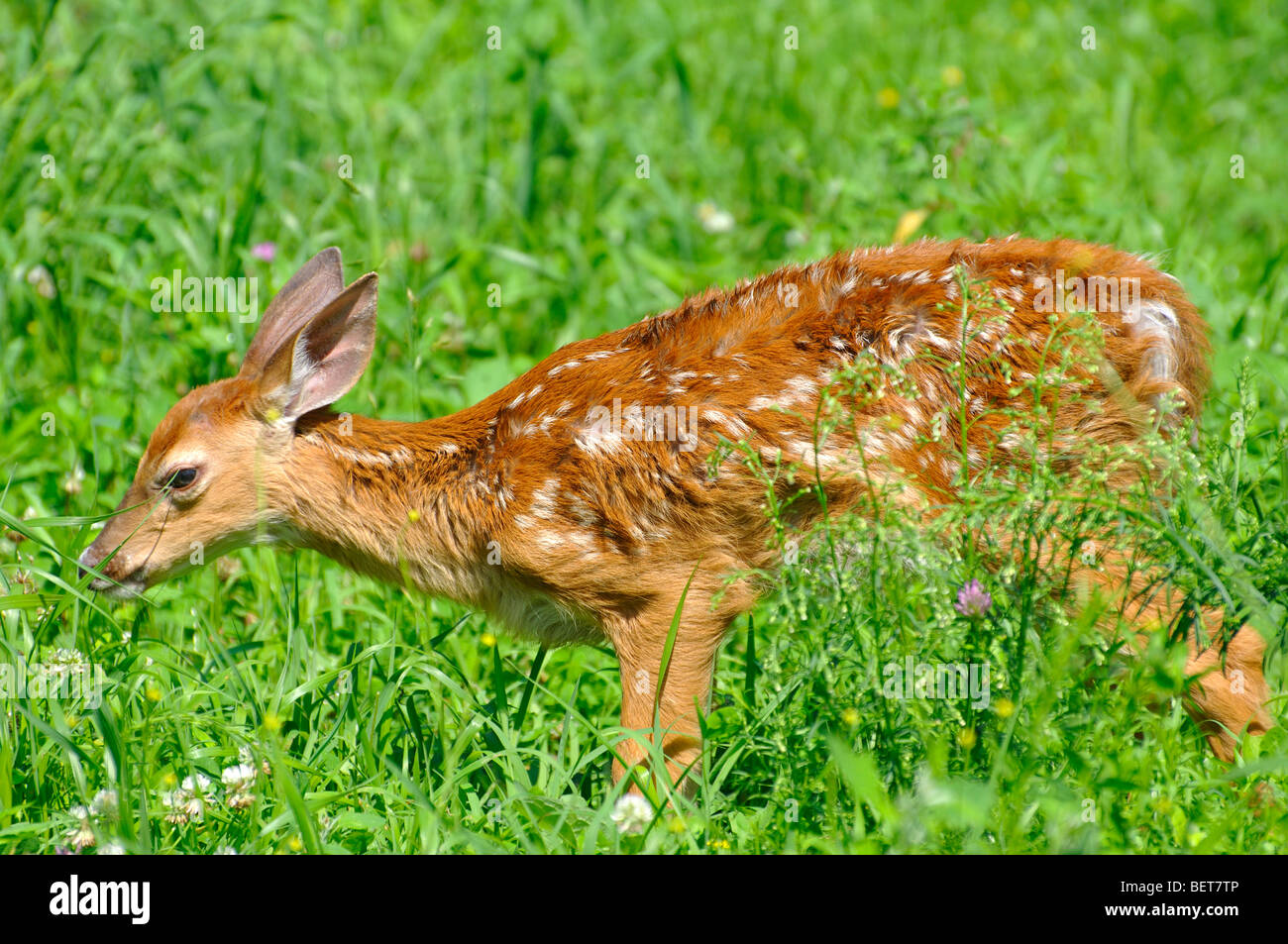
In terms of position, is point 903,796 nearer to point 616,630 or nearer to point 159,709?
point 616,630

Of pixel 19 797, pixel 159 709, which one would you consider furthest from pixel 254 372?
pixel 19 797

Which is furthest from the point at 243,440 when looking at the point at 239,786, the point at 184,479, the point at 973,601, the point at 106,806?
Result: the point at 973,601

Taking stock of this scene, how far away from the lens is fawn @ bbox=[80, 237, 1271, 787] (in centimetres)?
406

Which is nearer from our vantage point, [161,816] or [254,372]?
[161,816]

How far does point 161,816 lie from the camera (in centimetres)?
353

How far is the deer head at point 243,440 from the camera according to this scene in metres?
4.41

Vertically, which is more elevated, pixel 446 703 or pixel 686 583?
pixel 686 583

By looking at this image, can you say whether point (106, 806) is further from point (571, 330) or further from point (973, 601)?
point (571, 330)

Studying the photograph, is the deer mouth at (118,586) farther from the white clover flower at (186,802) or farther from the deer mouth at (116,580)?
the white clover flower at (186,802)

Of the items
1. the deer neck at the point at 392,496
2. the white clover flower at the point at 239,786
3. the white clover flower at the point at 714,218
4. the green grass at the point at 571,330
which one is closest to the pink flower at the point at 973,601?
the green grass at the point at 571,330

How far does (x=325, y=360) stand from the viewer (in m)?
4.58

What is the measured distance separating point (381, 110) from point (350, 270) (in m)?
1.48

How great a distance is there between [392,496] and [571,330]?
1.71 meters

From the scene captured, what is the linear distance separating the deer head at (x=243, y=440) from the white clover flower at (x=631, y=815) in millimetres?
1583
